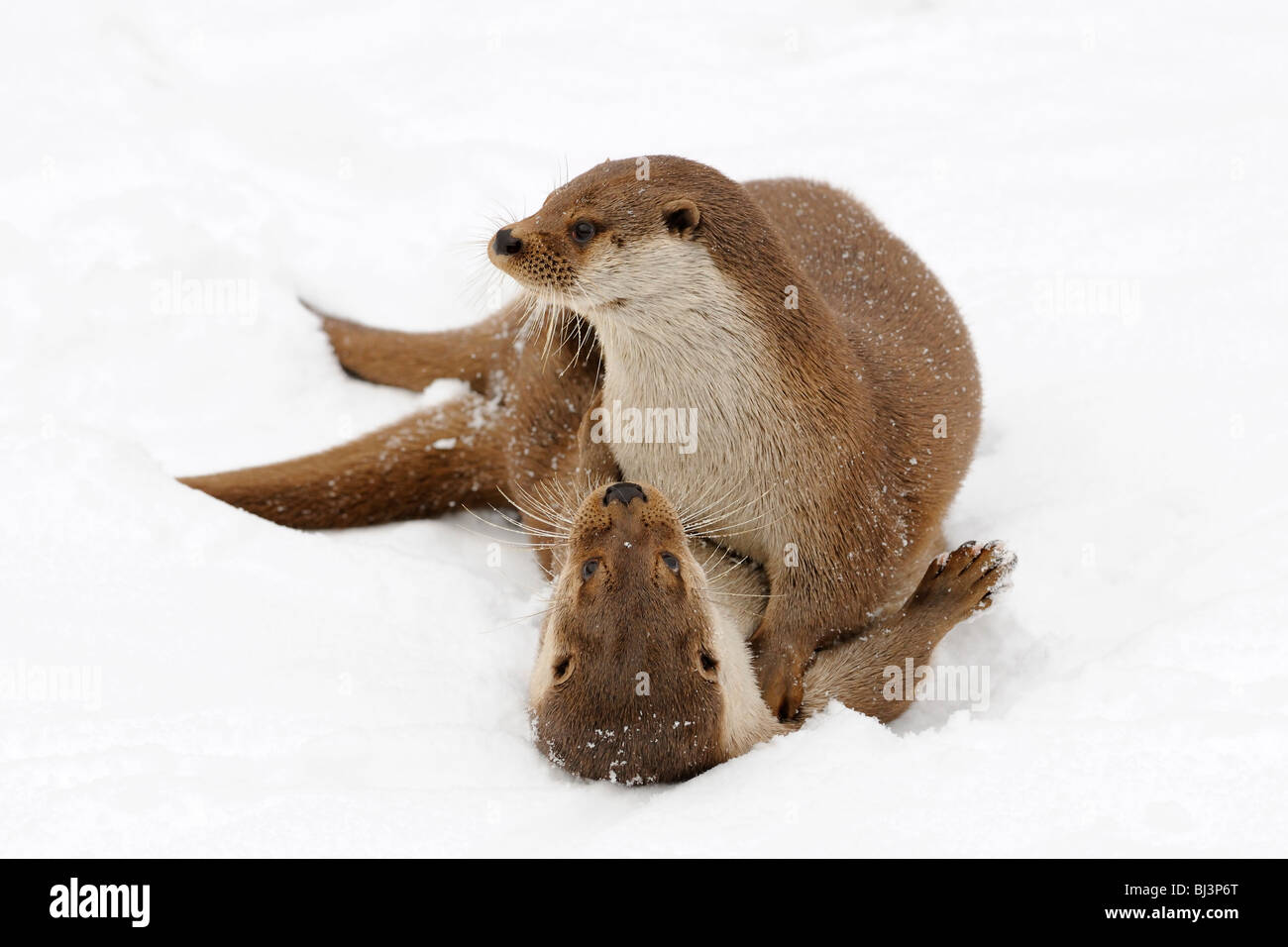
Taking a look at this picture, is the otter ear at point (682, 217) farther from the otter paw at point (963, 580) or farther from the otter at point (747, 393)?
the otter paw at point (963, 580)

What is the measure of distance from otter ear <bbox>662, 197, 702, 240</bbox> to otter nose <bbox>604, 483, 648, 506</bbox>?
1.61ft

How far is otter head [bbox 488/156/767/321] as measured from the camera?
8.53 feet

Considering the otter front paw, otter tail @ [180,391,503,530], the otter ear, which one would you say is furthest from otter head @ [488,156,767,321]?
otter tail @ [180,391,503,530]

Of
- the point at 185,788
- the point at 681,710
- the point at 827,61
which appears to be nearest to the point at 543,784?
the point at 681,710

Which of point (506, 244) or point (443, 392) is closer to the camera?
point (506, 244)

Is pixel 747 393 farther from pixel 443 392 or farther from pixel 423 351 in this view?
pixel 423 351

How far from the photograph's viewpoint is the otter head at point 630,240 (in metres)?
2.60

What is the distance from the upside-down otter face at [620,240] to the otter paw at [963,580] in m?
0.84

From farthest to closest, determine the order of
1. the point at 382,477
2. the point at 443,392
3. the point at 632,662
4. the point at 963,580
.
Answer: the point at 443,392, the point at 382,477, the point at 963,580, the point at 632,662

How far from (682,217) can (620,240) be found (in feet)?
0.41

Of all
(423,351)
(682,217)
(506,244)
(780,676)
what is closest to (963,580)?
(780,676)

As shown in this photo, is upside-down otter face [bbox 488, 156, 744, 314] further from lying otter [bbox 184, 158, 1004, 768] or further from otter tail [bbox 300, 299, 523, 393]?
otter tail [bbox 300, 299, 523, 393]

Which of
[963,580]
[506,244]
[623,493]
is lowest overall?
[963,580]

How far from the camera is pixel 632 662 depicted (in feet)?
7.87
